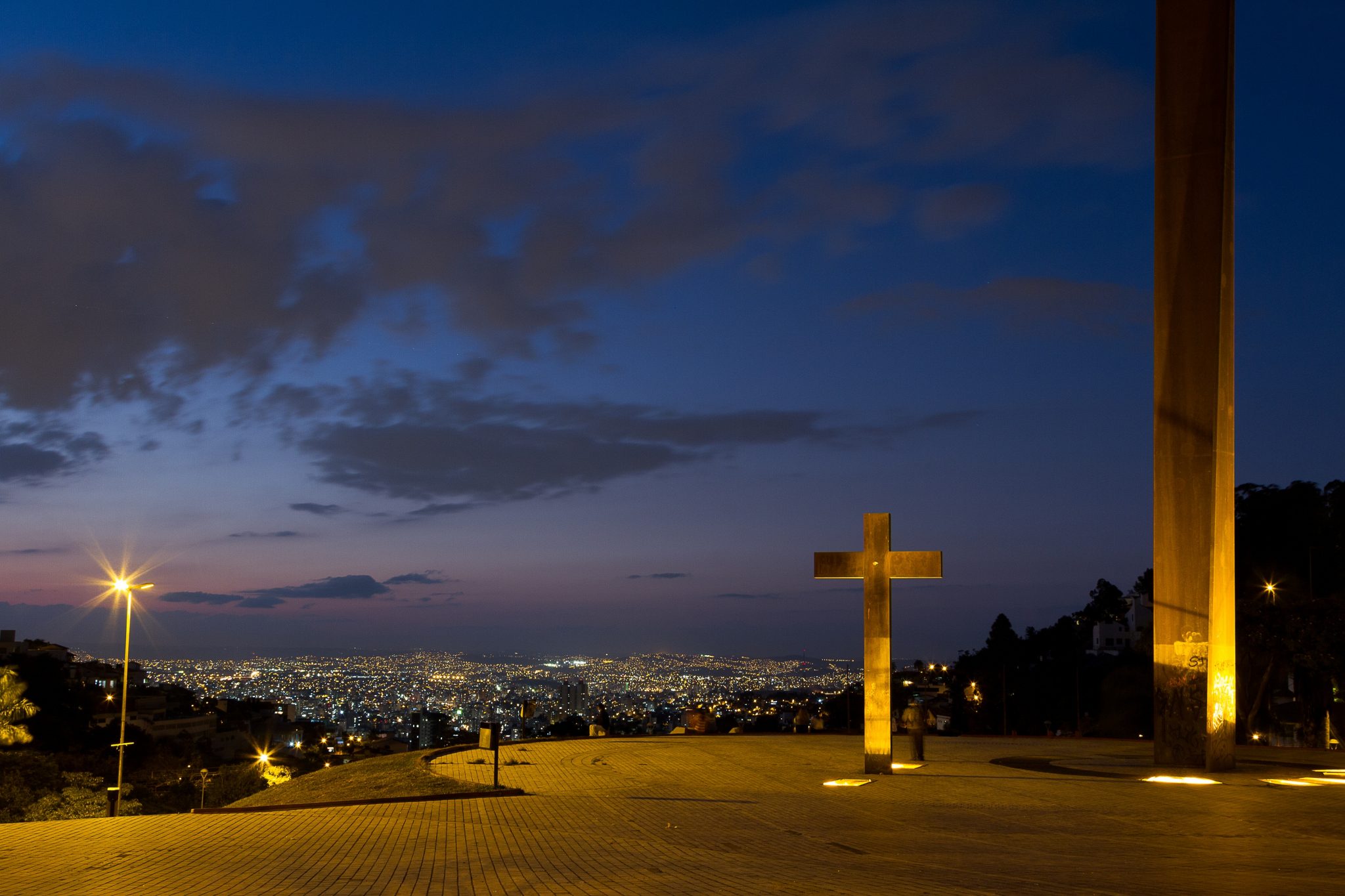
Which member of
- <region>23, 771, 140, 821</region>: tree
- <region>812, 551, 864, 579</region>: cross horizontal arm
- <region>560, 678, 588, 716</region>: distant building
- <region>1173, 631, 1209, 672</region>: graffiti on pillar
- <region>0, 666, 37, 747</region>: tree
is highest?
<region>812, 551, 864, 579</region>: cross horizontal arm

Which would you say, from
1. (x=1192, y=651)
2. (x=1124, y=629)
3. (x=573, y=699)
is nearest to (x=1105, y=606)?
(x=1124, y=629)

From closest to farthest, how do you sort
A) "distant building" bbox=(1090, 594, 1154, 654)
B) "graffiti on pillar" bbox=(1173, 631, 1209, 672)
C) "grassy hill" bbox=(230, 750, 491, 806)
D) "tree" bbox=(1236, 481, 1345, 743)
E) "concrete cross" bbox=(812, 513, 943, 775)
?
"grassy hill" bbox=(230, 750, 491, 806)
"concrete cross" bbox=(812, 513, 943, 775)
"graffiti on pillar" bbox=(1173, 631, 1209, 672)
"tree" bbox=(1236, 481, 1345, 743)
"distant building" bbox=(1090, 594, 1154, 654)

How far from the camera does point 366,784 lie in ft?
55.9

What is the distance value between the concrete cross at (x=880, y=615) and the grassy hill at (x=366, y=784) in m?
5.99

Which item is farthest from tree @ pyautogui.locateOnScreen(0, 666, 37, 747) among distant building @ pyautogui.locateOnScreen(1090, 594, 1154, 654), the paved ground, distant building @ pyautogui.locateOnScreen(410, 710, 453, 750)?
distant building @ pyautogui.locateOnScreen(1090, 594, 1154, 654)

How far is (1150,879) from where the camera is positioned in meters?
8.66

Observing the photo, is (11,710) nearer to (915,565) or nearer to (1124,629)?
(915,565)

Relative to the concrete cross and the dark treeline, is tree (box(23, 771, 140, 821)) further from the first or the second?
the dark treeline

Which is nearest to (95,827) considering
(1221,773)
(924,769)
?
(924,769)

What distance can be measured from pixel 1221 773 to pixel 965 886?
11669mm

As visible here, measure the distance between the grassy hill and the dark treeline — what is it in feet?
63.0

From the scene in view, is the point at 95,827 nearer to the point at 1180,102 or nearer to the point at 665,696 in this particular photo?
the point at 1180,102

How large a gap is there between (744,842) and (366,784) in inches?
333

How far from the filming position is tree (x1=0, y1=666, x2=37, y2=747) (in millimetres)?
A: 28797
